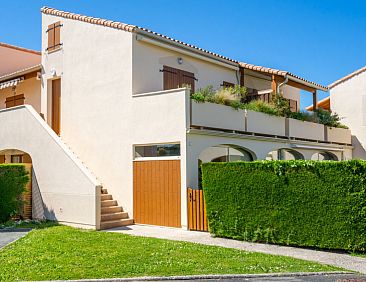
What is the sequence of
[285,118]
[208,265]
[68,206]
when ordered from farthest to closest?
[285,118] < [68,206] < [208,265]

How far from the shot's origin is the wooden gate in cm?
1446

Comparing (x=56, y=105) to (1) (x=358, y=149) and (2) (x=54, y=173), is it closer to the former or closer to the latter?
(2) (x=54, y=173)

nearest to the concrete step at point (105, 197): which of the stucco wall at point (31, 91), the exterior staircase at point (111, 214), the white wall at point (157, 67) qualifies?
the exterior staircase at point (111, 214)

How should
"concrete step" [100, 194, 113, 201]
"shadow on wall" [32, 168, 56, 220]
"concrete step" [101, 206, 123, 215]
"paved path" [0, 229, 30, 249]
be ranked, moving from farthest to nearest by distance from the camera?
"shadow on wall" [32, 168, 56, 220], "concrete step" [100, 194, 113, 201], "concrete step" [101, 206, 123, 215], "paved path" [0, 229, 30, 249]

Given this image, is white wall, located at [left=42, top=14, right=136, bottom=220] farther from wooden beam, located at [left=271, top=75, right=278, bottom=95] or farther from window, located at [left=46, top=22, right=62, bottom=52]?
wooden beam, located at [left=271, top=75, right=278, bottom=95]

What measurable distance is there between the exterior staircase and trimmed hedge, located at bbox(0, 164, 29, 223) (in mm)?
3514

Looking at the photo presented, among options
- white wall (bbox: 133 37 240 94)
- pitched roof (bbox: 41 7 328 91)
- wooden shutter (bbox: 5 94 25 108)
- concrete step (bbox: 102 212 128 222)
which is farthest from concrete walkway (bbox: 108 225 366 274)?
wooden shutter (bbox: 5 94 25 108)

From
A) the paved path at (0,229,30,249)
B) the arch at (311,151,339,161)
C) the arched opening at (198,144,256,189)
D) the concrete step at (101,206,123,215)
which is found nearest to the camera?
the paved path at (0,229,30,249)

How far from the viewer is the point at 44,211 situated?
17609mm

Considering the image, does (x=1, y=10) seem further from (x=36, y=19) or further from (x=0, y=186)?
(x=36, y=19)

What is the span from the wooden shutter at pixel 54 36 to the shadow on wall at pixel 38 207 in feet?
21.4

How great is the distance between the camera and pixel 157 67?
18.1 meters

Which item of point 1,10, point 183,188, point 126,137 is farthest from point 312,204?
point 1,10

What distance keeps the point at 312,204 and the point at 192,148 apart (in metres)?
5.00
